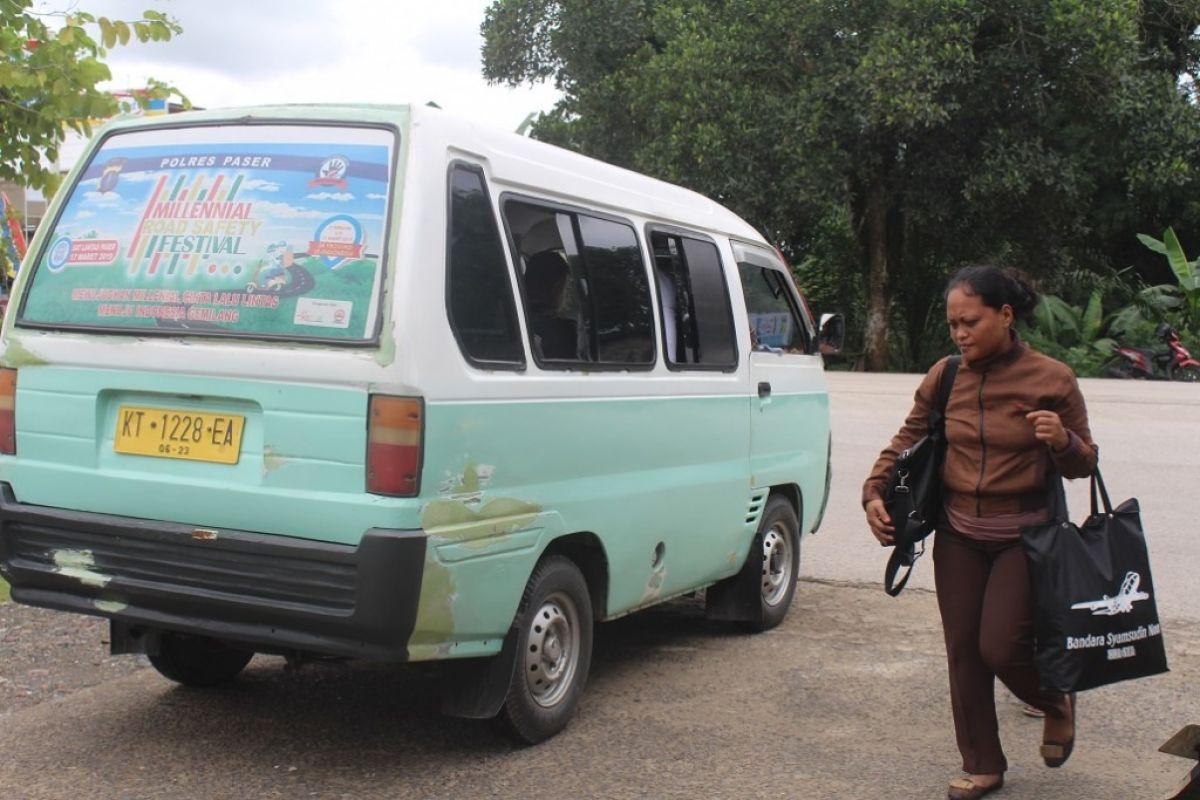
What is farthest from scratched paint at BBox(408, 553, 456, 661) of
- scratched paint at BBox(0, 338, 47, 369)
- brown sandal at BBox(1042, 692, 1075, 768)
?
brown sandal at BBox(1042, 692, 1075, 768)

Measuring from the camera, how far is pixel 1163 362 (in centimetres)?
2261

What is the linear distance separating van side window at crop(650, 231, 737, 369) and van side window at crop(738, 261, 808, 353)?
29 cm

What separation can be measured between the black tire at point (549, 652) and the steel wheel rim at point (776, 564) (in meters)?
1.66

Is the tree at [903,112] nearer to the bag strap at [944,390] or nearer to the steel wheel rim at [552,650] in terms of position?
the bag strap at [944,390]

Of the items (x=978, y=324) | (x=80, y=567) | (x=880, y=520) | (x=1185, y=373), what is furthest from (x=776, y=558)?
(x=1185, y=373)

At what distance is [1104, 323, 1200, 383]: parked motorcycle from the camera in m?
22.4

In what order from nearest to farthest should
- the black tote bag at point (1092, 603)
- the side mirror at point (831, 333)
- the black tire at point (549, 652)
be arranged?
the black tote bag at point (1092, 603)
the black tire at point (549, 652)
the side mirror at point (831, 333)

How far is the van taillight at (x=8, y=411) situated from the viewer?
14.1 feet

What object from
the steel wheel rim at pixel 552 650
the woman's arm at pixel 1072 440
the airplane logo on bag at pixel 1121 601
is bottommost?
the steel wheel rim at pixel 552 650

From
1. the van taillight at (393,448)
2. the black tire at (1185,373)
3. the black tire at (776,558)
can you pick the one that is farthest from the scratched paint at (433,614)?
the black tire at (1185,373)

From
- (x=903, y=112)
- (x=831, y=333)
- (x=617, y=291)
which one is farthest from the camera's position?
(x=903, y=112)

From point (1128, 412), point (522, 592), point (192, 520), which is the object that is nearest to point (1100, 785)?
point (522, 592)

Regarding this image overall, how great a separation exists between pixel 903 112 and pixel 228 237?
17457mm

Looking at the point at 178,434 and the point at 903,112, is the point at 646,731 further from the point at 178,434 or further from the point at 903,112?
the point at 903,112
